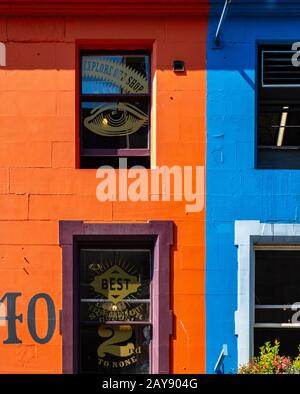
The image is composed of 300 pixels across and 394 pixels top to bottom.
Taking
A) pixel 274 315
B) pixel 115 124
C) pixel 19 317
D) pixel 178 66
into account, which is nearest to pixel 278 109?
pixel 178 66

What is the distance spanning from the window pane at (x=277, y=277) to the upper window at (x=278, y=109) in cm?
105

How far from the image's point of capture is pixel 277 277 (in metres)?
8.94

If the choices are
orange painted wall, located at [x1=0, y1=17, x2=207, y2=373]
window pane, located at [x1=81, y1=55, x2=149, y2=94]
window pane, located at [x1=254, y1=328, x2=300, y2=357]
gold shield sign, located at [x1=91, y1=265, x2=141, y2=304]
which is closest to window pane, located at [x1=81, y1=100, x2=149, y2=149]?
window pane, located at [x1=81, y1=55, x2=149, y2=94]

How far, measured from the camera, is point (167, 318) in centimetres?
877

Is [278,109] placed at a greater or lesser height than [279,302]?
greater

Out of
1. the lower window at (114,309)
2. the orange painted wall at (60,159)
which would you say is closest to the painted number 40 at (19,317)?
the orange painted wall at (60,159)

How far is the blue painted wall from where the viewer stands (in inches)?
347

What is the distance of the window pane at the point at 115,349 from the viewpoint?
8.95 meters

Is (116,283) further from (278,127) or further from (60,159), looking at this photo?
(278,127)

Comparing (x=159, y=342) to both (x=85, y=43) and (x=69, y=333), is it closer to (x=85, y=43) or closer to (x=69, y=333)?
(x=69, y=333)

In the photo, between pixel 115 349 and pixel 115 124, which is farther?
pixel 115 124

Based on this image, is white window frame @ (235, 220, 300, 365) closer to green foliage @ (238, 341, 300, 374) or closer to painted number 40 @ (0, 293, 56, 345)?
green foliage @ (238, 341, 300, 374)

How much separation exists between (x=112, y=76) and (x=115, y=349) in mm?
3172

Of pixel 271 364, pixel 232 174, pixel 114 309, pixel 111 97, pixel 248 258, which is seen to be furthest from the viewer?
pixel 111 97
